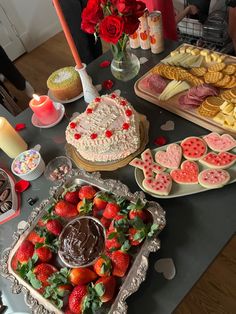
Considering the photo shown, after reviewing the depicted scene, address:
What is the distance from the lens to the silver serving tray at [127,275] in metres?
0.77

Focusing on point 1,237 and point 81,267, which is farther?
point 1,237

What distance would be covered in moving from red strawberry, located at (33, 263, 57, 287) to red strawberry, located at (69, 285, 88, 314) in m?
0.09

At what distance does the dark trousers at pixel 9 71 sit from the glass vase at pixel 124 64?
1257mm

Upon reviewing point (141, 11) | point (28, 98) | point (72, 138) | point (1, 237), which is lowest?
point (28, 98)

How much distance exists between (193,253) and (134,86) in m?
0.71

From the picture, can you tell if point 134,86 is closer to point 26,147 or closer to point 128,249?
point 26,147

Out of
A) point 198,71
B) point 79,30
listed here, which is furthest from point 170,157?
point 79,30

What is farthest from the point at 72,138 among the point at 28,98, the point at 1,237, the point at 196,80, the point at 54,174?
the point at 28,98

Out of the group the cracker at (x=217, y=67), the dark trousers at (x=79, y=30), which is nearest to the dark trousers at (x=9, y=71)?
the dark trousers at (x=79, y=30)

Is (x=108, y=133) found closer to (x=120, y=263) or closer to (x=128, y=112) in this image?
(x=128, y=112)

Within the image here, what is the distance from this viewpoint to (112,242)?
827mm

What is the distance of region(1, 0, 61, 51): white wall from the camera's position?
3006 mm

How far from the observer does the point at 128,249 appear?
32.1 inches

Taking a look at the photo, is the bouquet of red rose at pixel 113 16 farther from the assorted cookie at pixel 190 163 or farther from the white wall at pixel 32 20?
the white wall at pixel 32 20
